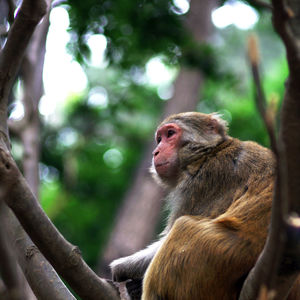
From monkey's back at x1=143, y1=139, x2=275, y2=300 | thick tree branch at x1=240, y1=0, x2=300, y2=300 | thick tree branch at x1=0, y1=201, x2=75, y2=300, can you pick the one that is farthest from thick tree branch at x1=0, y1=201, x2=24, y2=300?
monkey's back at x1=143, y1=139, x2=275, y2=300

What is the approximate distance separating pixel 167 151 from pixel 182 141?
→ 0.25 meters

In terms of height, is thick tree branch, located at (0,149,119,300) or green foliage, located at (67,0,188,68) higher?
green foliage, located at (67,0,188,68)

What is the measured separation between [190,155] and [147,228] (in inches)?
379

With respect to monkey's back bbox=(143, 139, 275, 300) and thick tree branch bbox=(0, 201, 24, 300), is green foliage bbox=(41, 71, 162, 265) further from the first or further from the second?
thick tree branch bbox=(0, 201, 24, 300)

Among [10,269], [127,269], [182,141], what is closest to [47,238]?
[10,269]

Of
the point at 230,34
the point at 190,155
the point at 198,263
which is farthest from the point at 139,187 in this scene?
the point at 230,34

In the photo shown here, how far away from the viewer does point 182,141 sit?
731 centimetres

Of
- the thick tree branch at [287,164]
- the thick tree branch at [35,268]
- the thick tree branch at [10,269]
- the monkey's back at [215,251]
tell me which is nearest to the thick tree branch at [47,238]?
the thick tree branch at [35,268]

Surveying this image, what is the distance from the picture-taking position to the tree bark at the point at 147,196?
15883mm

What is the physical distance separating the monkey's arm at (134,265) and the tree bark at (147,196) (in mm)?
7932

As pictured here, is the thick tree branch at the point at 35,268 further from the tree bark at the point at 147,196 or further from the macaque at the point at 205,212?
the tree bark at the point at 147,196

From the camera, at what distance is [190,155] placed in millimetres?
7070

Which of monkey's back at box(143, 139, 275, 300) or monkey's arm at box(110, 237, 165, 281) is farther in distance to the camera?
monkey's arm at box(110, 237, 165, 281)

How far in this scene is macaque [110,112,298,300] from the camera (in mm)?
5293
